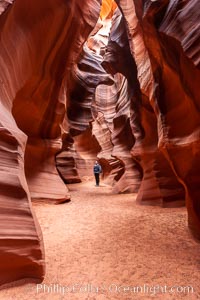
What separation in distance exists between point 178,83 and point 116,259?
3526 mm

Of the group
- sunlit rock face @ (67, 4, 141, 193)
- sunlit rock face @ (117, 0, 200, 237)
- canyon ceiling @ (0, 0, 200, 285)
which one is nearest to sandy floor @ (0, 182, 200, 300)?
canyon ceiling @ (0, 0, 200, 285)

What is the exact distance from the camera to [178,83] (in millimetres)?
5000

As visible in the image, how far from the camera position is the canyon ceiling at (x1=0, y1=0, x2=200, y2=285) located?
2.94 meters

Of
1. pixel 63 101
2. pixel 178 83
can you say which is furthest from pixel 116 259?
pixel 63 101

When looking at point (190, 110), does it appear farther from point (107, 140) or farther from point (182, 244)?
point (107, 140)

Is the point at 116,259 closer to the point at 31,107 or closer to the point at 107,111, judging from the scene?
the point at 31,107

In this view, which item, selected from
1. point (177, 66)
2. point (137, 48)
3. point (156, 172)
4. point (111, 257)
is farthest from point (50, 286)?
point (137, 48)

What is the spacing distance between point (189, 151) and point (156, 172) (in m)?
3.48

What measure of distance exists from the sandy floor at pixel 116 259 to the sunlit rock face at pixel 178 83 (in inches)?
35.3

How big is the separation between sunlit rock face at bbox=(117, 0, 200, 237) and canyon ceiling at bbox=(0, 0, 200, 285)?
0.02 metres

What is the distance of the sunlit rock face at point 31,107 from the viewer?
9.07 ft

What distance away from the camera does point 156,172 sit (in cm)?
790

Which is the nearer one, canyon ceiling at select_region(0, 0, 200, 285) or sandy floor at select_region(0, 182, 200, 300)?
sandy floor at select_region(0, 182, 200, 300)

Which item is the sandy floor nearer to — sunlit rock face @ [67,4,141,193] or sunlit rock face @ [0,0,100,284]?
sunlit rock face @ [0,0,100,284]
